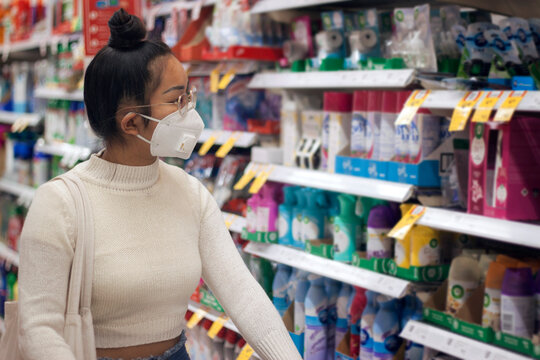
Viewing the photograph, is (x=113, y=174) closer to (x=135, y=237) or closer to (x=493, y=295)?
(x=135, y=237)

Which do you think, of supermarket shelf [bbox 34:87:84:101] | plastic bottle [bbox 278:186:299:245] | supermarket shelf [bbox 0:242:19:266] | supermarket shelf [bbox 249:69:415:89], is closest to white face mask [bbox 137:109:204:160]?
Answer: supermarket shelf [bbox 249:69:415:89]

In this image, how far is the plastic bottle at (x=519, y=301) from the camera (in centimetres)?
207

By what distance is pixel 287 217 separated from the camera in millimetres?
3143

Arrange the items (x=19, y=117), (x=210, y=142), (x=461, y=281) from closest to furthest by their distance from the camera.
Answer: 1. (x=461, y=281)
2. (x=210, y=142)
3. (x=19, y=117)

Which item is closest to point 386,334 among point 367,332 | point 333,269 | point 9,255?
point 367,332

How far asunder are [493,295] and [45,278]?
4.47ft

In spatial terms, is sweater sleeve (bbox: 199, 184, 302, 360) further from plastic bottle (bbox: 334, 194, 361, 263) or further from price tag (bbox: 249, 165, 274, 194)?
price tag (bbox: 249, 165, 274, 194)

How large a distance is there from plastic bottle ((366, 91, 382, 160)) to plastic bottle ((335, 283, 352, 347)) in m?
0.62

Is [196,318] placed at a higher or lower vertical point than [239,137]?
lower

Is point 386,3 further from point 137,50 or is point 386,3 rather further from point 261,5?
point 137,50

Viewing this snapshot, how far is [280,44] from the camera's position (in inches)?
133

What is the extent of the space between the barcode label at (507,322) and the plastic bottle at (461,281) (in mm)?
199

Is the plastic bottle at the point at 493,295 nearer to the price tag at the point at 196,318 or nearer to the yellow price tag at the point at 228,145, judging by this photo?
the yellow price tag at the point at 228,145

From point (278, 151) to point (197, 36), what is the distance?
0.89m
